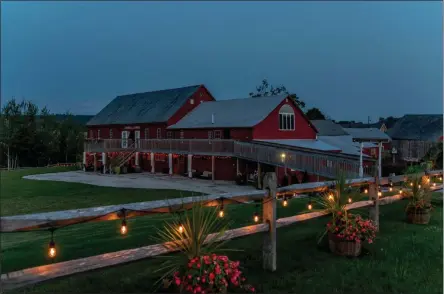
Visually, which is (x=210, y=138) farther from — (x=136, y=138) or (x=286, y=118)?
(x=136, y=138)

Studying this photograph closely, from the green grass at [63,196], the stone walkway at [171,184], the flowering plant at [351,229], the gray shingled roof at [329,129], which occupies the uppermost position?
the gray shingled roof at [329,129]

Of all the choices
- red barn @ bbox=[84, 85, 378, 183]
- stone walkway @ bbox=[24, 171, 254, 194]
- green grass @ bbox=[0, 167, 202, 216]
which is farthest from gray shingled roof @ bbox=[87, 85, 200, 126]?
green grass @ bbox=[0, 167, 202, 216]

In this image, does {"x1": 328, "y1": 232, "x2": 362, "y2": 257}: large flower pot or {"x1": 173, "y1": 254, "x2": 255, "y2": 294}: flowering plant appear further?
{"x1": 328, "y1": 232, "x2": 362, "y2": 257}: large flower pot

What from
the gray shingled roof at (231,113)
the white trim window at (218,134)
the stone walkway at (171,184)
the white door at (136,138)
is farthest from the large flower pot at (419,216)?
the white door at (136,138)

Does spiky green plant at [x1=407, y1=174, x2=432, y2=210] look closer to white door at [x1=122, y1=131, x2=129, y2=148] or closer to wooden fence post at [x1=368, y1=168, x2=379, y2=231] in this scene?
wooden fence post at [x1=368, y1=168, x2=379, y2=231]

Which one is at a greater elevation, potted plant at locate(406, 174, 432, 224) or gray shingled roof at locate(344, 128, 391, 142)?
gray shingled roof at locate(344, 128, 391, 142)

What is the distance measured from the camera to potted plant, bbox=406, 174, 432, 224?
844cm

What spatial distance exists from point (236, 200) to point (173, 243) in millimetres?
1315

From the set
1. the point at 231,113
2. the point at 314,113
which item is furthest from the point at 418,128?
the point at 231,113

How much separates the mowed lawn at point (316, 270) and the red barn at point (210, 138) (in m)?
10.9

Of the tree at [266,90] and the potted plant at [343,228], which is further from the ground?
the tree at [266,90]

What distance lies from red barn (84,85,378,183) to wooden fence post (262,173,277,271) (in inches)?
499

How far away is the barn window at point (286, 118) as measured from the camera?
95.0ft

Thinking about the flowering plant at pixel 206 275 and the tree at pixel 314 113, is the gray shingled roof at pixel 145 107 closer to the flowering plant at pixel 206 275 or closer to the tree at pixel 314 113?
the flowering plant at pixel 206 275
